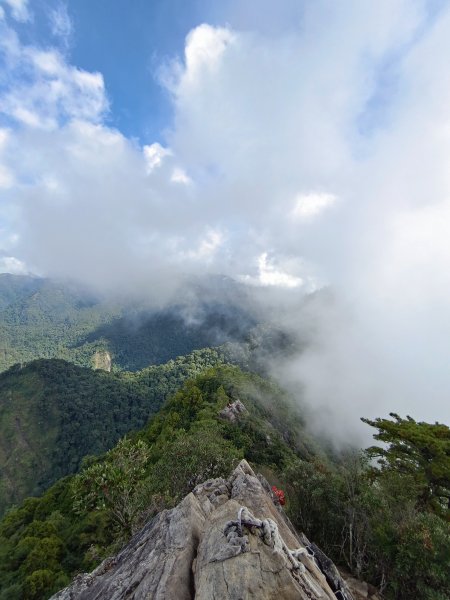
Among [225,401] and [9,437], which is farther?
[9,437]

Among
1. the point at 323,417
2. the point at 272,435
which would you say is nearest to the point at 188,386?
the point at 272,435

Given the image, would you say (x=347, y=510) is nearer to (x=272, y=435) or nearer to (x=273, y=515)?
(x=273, y=515)

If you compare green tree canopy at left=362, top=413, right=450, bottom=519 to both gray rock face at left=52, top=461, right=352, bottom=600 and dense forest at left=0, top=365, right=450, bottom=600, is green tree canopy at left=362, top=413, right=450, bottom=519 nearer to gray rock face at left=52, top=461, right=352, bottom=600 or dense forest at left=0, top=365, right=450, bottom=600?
dense forest at left=0, top=365, right=450, bottom=600

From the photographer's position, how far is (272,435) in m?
101

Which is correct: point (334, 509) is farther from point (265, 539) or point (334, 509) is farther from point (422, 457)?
point (265, 539)

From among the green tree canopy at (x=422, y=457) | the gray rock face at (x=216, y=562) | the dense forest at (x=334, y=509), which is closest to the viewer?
the gray rock face at (x=216, y=562)

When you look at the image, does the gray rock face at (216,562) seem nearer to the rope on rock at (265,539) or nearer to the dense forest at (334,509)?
the rope on rock at (265,539)

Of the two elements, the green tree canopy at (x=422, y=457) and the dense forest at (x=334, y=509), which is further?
the green tree canopy at (x=422, y=457)

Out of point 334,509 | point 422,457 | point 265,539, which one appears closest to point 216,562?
point 265,539

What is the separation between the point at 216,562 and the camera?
45.1 feet

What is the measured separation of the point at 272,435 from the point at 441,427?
71.4m

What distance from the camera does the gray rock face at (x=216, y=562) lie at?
494 inches

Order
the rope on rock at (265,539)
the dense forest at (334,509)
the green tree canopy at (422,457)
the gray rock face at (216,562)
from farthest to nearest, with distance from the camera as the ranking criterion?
the green tree canopy at (422,457)
the dense forest at (334,509)
the rope on rock at (265,539)
the gray rock face at (216,562)

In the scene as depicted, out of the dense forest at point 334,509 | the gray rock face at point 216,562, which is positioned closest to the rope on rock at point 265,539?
the gray rock face at point 216,562
